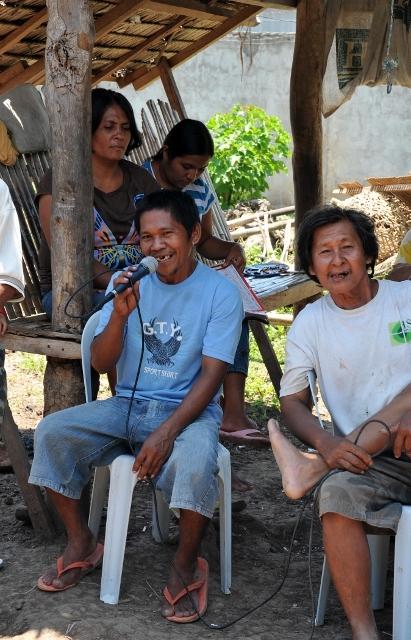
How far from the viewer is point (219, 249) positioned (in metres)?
5.59

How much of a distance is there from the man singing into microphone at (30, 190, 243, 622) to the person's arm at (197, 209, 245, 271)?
1.52 m

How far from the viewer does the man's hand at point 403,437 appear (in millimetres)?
3254

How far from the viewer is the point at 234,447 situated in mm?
6031

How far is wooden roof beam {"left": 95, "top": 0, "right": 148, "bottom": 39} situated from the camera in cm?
593

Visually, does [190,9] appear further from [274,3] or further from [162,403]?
[162,403]

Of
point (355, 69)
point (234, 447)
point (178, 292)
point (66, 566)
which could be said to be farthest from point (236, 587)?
point (355, 69)

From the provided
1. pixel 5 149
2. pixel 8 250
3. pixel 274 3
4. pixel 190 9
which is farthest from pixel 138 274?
pixel 274 3

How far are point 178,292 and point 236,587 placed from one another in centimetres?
119

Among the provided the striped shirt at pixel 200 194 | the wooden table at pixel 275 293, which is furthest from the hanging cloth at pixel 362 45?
the striped shirt at pixel 200 194

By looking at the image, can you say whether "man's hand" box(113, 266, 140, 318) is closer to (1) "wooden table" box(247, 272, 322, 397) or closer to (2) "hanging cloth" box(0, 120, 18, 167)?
(2) "hanging cloth" box(0, 120, 18, 167)

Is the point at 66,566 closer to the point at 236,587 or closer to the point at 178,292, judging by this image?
the point at 236,587

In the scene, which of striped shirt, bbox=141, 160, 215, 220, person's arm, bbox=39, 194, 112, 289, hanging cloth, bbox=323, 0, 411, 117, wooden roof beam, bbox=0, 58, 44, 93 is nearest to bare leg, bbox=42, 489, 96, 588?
person's arm, bbox=39, 194, 112, 289

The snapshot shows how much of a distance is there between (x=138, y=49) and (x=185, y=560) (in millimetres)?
4366

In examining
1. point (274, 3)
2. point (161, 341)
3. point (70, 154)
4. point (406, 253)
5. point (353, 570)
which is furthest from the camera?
point (274, 3)
